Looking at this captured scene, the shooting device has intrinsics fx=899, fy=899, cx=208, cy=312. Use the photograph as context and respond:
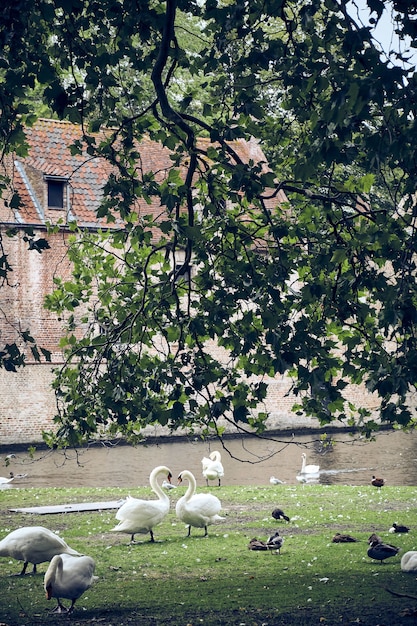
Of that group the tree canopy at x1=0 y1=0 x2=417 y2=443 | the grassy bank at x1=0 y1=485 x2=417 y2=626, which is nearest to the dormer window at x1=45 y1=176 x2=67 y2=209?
the grassy bank at x1=0 y1=485 x2=417 y2=626

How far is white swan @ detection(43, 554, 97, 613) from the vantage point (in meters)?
8.19

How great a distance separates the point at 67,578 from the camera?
325 inches

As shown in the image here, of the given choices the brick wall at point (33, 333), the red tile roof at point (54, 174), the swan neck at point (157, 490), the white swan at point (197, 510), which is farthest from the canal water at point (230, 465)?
the red tile roof at point (54, 174)

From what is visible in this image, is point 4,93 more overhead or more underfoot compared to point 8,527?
more overhead

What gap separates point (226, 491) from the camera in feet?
57.6

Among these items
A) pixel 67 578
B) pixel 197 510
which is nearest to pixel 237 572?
pixel 197 510

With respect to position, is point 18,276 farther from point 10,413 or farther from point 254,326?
Answer: point 254,326

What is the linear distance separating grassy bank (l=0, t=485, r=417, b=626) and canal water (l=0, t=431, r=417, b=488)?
150 inches

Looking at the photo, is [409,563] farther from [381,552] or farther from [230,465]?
[230,465]

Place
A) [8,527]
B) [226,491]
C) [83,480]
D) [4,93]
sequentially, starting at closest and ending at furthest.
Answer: [4,93] < [8,527] < [226,491] < [83,480]

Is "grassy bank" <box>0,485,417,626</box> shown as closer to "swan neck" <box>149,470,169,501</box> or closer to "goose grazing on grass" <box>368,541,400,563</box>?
"goose grazing on grass" <box>368,541,400,563</box>

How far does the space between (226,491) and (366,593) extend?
878 centimetres

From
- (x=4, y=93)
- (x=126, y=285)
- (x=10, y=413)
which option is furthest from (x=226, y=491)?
(x=10, y=413)

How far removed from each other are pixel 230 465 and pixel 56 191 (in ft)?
45.9
